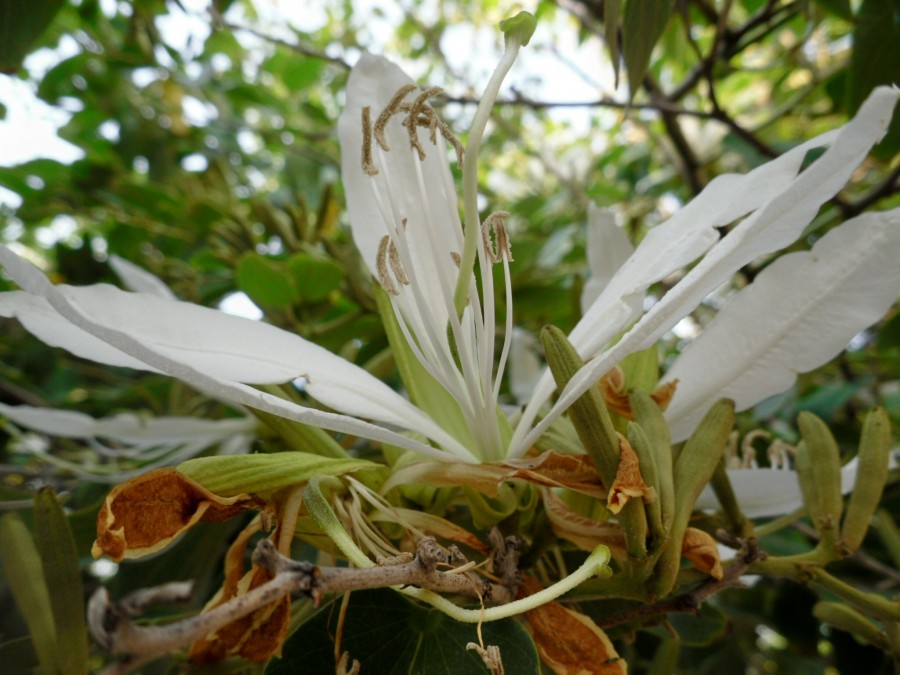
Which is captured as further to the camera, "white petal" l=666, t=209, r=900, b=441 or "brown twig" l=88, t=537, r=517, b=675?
"white petal" l=666, t=209, r=900, b=441

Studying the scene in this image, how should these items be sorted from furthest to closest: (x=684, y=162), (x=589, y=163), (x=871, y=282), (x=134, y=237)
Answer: (x=589, y=163), (x=134, y=237), (x=684, y=162), (x=871, y=282)

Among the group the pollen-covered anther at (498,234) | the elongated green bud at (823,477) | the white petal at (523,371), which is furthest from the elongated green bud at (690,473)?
the white petal at (523,371)

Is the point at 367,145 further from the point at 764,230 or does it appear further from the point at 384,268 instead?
the point at 764,230

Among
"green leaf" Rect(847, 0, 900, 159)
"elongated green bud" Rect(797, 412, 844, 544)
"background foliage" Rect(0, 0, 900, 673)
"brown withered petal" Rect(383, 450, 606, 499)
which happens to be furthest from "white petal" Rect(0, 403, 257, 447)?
"green leaf" Rect(847, 0, 900, 159)

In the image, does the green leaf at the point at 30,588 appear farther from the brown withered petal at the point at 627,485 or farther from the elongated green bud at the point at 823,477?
the elongated green bud at the point at 823,477

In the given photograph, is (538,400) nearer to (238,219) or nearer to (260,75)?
(238,219)

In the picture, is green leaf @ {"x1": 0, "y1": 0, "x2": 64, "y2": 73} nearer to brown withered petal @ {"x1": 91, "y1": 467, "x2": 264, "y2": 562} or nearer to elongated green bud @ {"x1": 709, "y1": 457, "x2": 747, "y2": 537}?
brown withered petal @ {"x1": 91, "y1": 467, "x2": 264, "y2": 562}

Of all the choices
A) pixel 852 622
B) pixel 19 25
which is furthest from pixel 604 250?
pixel 19 25

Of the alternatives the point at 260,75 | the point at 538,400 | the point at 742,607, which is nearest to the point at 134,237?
the point at 260,75
